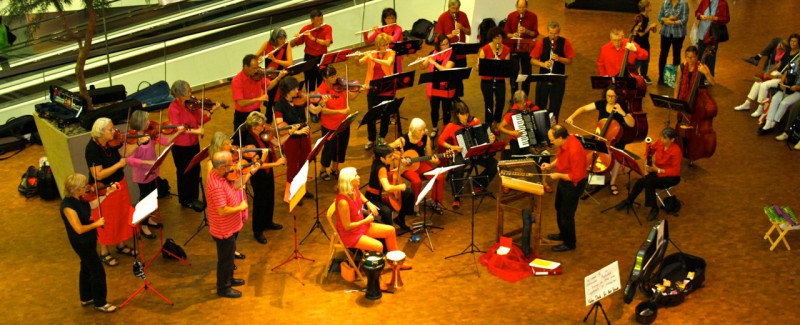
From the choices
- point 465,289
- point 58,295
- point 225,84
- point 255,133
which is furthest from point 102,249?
point 225,84

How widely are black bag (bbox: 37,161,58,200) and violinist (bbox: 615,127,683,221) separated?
6580 millimetres

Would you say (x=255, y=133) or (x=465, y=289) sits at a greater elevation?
(x=255, y=133)

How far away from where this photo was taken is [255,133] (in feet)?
28.7

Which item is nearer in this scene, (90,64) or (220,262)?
(220,262)

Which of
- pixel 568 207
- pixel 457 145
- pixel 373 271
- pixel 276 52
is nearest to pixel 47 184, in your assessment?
pixel 276 52

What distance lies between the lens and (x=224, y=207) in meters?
7.57

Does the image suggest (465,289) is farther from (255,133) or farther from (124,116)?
(124,116)

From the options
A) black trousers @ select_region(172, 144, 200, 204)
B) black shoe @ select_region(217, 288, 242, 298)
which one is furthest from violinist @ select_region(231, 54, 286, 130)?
black shoe @ select_region(217, 288, 242, 298)

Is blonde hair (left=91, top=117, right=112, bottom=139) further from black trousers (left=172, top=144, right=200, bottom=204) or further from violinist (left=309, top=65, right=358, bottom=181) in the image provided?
violinist (left=309, top=65, right=358, bottom=181)

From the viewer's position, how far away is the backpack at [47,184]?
392 inches

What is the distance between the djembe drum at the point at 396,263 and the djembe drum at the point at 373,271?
80 mm

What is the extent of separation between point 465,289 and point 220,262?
2294 mm

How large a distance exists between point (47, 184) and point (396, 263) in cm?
456

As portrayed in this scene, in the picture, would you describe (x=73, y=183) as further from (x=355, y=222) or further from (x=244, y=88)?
(x=244, y=88)
